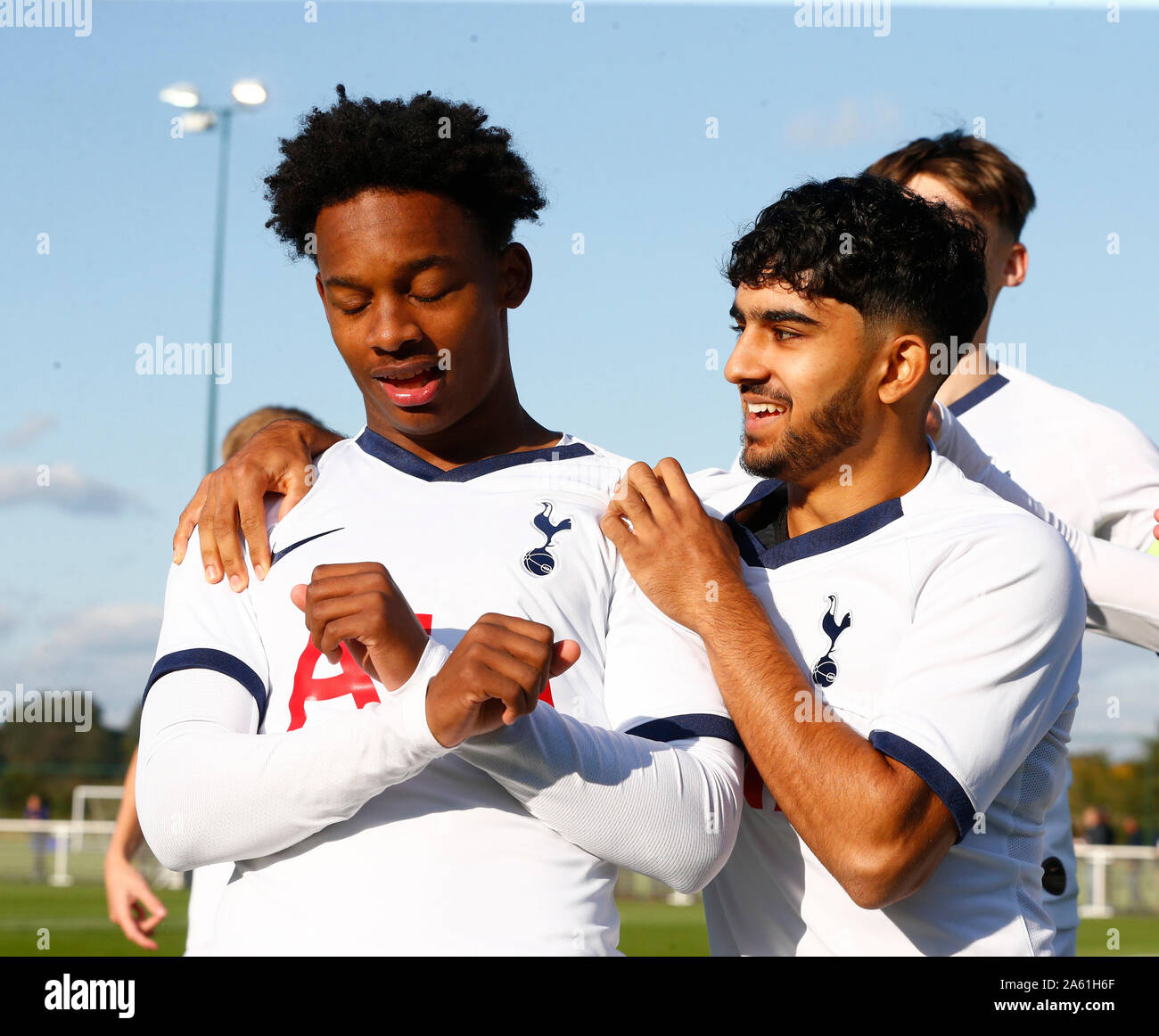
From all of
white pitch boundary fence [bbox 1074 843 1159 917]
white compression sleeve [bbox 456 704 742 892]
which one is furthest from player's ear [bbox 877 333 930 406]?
white pitch boundary fence [bbox 1074 843 1159 917]

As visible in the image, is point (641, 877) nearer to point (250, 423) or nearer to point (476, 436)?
point (250, 423)

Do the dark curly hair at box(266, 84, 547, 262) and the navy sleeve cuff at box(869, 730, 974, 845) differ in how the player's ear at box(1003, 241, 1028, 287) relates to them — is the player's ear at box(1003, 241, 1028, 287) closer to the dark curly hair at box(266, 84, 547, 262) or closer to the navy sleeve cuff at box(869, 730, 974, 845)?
the dark curly hair at box(266, 84, 547, 262)

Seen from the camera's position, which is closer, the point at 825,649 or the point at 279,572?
the point at 279,572

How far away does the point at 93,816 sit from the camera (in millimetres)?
26672

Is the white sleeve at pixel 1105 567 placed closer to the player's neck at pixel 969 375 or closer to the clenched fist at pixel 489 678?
the player's neck at pixel 969 375

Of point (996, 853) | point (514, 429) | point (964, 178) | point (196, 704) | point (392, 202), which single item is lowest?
point (996, 853)

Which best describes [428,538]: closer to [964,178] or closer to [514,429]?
[514,429]

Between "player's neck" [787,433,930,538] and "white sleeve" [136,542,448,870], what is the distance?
118cm

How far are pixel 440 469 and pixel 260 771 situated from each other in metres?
0.86

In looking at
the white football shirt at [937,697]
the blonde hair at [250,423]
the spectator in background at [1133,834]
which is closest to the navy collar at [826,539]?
the white football shirt at [937,697]

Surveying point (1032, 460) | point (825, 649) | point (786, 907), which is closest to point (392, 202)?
point (825, 649)

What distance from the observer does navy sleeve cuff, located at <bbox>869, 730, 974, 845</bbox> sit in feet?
8.25

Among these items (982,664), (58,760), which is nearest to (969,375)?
(982,664)
